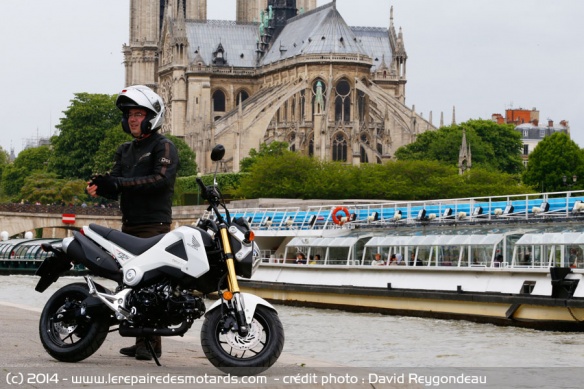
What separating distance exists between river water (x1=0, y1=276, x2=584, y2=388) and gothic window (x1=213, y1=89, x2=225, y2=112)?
90.1 m

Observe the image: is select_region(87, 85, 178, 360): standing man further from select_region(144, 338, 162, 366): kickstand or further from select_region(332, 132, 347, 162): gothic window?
select_region(332, 132, 347, 162): gothic window

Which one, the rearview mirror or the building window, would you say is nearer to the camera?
the rearview mirror

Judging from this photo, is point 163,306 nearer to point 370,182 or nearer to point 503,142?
point 370,182

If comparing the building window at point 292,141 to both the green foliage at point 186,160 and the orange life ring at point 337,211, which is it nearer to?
the green foliage at point 186,160

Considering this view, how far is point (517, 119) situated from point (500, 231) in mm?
113079

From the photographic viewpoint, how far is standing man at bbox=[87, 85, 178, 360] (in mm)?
10602

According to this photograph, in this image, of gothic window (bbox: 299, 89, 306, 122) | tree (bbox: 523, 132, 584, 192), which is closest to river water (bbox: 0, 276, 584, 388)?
tree (bbox: 523, 132, 584, 192)

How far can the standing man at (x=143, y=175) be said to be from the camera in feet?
34.8

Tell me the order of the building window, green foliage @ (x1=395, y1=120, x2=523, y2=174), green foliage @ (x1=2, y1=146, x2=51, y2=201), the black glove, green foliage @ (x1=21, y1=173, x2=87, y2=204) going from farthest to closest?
green foliage @ (x1=2, y1=146, x2=51, y2=201), the building window, green foliage @ (x1=395, y1=120, x2=523, y2=174), green foliage @ (x1=21, y1=173, x2=87, y2=204), the black glove

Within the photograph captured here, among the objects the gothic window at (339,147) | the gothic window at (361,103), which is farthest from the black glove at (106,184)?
the gothic window at (361,103)

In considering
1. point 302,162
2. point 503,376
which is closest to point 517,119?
point 302,162

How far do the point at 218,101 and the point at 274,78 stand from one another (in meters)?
6.95

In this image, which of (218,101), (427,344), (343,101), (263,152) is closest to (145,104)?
(427,344)

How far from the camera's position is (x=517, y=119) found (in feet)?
474
